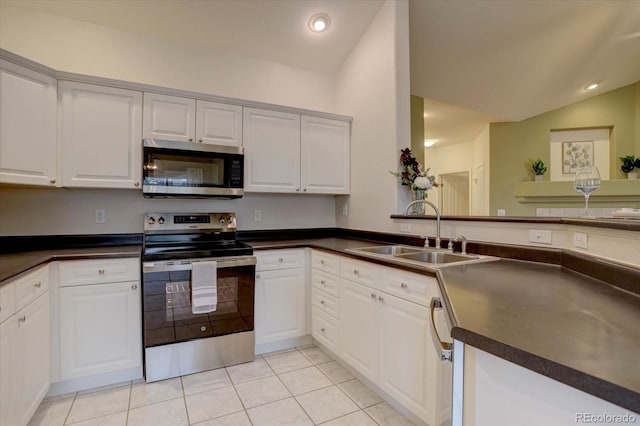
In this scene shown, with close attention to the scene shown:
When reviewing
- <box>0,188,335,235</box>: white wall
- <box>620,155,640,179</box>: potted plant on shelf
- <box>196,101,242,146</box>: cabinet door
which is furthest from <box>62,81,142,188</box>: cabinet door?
<box>620,155,640,179</box>: potted plant on shelf

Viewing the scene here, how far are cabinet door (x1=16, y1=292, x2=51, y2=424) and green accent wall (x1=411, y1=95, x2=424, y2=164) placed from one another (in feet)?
12.5

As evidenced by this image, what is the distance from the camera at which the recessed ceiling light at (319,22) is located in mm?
2830

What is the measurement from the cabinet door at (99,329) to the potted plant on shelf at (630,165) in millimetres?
6688

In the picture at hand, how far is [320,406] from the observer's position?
192 centimetres

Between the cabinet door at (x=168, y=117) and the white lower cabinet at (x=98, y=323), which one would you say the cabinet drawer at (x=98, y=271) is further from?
the cabinet door at (x=168, y=117)

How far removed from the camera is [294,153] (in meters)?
3.00

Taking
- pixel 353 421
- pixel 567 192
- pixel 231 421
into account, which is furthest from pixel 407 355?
pixel 567 192

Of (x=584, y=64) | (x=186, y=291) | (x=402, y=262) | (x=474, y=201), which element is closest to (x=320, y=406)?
(x=402, y=262)

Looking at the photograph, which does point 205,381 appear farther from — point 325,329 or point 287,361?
point 325,329

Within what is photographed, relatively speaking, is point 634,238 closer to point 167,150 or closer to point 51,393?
point 167,150

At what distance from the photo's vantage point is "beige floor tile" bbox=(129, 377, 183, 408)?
6.43ft

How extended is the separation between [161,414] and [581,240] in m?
2.38

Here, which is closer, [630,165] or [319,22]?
[319,22]

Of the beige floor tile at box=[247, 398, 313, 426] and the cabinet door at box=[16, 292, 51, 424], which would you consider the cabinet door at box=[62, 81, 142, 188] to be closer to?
the cabinet door at box=[16, 292, 51, 424]
